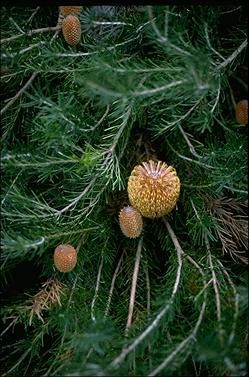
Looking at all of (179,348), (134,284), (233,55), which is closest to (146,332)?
(179,348)

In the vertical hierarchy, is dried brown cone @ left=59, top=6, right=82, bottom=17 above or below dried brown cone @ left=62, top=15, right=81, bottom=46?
above

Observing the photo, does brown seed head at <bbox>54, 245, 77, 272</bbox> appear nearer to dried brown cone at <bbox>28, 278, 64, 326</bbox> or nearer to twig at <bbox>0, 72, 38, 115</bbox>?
dried brown cone at <bbox>28, 278, 64, 326</bbox>

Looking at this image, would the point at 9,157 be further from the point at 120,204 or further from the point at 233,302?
the point at 233,302

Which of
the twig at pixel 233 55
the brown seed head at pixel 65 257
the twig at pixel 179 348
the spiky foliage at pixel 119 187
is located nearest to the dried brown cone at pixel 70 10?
the spiky foliage at pixel 119 187

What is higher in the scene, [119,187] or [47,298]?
[119,187]

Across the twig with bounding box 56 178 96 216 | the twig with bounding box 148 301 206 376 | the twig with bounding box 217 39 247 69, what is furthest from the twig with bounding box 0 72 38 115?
the twig with bounding box 148 301 206 376

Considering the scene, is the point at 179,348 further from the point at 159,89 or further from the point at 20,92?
the point at 20,92

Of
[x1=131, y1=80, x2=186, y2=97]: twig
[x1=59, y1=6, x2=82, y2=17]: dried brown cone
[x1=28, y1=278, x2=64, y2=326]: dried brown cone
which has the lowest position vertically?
[x1=28, y1=278, x2=64, y2=326]: dried brown cone

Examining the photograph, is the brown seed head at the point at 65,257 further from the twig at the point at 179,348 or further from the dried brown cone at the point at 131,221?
the twig at the point at 179,348
